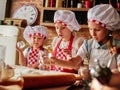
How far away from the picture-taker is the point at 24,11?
341 cm

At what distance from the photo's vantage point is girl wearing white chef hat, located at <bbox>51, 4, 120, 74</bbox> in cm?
152

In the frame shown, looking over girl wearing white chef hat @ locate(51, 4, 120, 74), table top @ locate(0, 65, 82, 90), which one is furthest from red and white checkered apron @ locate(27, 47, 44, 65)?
table top @ locate(0, 65, 82, 90)

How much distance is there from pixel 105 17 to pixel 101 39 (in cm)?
15

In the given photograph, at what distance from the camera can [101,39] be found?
1.55 metres

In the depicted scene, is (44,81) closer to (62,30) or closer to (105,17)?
(105,17)

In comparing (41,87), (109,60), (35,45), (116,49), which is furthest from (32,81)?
(35,45)

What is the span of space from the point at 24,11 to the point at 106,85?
305 centimetres

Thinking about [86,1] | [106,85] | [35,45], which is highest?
[86,1]

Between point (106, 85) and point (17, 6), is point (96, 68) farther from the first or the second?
point (17, 6)

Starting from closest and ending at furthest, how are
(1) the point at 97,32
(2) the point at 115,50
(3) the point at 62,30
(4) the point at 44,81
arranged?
(4) the point at 44,81 < (2) the point at 115,50 < (1) the point at 97,32 < (3) the point at 62,30

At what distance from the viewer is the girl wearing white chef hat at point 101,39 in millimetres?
1516

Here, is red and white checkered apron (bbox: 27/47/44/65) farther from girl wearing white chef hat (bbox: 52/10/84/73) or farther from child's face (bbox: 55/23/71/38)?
child's face (bbox: 55/23/71/38)

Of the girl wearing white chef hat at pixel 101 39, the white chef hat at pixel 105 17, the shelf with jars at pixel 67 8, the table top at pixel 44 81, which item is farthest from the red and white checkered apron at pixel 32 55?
the table top at pixel 44 81

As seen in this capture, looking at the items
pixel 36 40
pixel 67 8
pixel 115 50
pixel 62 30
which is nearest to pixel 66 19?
pixel 62 30
